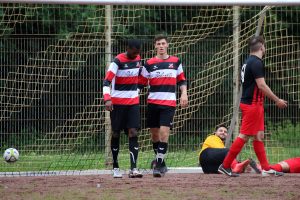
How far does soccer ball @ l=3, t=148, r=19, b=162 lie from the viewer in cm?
1390

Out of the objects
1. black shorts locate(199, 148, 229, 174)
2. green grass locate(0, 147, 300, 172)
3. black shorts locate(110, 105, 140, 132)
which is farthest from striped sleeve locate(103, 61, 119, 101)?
green grass locate(0, 147, 300, 172)

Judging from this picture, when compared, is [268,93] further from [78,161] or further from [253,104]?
[78,161]

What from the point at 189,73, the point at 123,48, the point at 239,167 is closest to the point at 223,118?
the point at 189,73

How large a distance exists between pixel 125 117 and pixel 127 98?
29cm

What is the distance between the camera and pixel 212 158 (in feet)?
43.6

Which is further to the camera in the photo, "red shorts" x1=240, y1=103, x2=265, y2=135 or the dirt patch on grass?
"red shorts" x1=240, y1=103, x2=265, y2=135

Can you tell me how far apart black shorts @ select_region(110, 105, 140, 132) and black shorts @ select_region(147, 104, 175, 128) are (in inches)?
13.8

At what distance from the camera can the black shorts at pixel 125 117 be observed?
12.4 metres

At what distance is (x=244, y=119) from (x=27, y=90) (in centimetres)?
481

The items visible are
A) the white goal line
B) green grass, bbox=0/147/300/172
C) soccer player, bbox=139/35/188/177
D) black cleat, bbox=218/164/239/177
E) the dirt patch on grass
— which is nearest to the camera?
the dirt patch on grass

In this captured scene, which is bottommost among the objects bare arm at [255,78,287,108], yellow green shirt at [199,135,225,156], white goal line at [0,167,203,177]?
white goal line at [0,167,203,177]

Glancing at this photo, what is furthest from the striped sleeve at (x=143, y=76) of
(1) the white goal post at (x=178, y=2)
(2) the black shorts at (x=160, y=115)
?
(1) the white goal post at (x=178, y=2)

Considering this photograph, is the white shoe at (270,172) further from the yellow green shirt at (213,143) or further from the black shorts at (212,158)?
the yellow green shirt at (213,143)

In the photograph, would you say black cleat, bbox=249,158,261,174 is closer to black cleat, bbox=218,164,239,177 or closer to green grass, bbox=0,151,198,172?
black cleat, bbox=218,164,239,177
